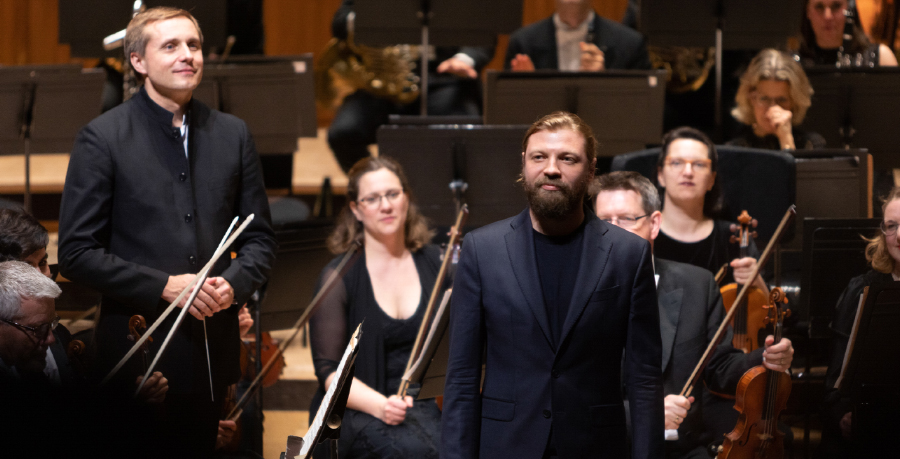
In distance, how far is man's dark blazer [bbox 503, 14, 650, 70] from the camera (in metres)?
4.25

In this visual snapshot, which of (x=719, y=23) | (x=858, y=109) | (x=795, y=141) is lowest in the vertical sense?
(x=795, y=141)

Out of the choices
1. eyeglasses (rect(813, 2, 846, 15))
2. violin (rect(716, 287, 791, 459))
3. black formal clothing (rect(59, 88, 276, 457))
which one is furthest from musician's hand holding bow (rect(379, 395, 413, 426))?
eyeglasses (rect(813, 2, 846, 15))

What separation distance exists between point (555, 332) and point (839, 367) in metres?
1.14

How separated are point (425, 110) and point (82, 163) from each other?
2299 millimetres

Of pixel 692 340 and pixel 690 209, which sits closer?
pixel 692 340

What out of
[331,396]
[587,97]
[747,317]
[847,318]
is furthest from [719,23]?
[331,396]

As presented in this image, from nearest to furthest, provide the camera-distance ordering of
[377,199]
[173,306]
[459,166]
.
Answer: [173,306] < [377,199] < [459,166]

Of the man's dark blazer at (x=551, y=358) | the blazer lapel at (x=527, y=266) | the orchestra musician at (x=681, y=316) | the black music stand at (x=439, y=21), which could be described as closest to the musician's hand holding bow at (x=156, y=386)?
the man's dark blazer at (x=551, y=358)

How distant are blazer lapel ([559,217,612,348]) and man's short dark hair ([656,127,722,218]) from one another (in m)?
1.33

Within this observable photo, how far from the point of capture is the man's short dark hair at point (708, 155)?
315 centimetres

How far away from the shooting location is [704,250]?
122 inches

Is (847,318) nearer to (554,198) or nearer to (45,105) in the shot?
(554,198)

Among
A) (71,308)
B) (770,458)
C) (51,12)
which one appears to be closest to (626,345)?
(770,458)

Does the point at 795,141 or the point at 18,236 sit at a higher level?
the point at 795,141
